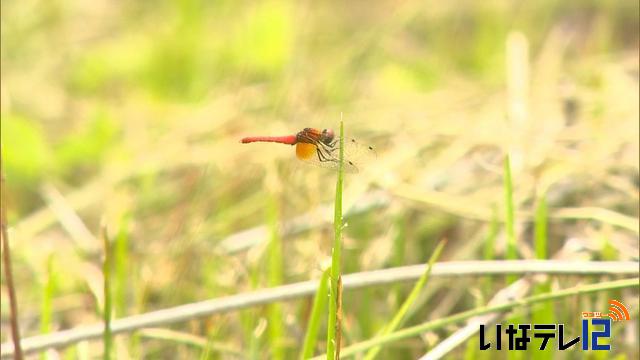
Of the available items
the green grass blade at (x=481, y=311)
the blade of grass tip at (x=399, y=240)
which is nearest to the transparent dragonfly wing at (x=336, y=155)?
the green grass blade at (x=481, y=311)

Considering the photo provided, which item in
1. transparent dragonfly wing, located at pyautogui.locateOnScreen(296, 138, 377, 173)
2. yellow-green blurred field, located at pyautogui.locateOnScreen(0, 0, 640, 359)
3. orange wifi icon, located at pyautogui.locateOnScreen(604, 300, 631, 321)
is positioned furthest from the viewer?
yellow-green blurred field, located at pyautogui.locateOnScreen(0, 0, 640, 359)

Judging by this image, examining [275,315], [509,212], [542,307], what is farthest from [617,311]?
[275,315]

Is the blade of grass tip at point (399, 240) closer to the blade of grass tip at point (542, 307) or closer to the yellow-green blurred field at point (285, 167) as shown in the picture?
the yellow-green blurred field at point (285, 167)

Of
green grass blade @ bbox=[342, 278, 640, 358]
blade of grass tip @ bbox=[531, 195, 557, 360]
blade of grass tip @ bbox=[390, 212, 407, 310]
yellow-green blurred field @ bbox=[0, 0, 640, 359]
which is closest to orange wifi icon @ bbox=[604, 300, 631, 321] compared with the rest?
yellow-green blurred field @ bbox=[0, 0, 640, 359]

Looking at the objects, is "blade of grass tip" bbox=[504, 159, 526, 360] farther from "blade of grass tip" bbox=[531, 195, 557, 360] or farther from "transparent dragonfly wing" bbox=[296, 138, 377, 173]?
"transparent dragonfly wing" bbox=[296, 138, 377, 173]

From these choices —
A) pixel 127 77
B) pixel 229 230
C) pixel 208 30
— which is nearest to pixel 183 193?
pixel 229 230

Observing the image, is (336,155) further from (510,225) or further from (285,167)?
(285,167)

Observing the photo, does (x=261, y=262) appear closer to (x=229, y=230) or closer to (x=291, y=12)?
(x=229, y=230)
